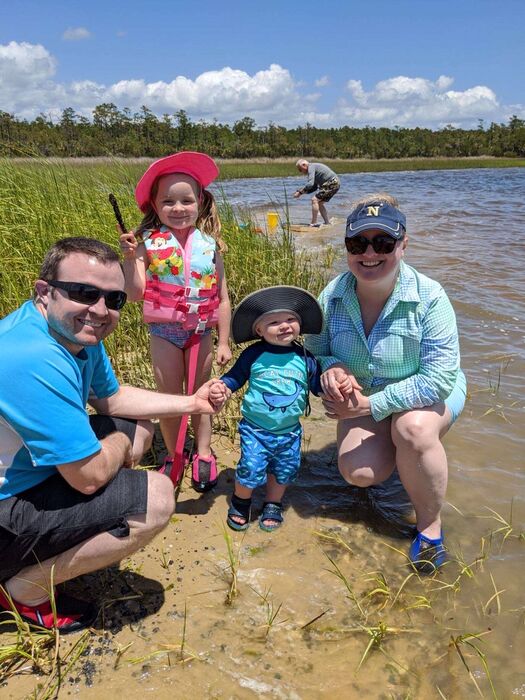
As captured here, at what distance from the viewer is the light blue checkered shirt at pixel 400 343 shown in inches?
103

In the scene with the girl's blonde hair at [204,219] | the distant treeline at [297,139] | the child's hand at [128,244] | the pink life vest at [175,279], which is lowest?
the pink life vest at [175,279]

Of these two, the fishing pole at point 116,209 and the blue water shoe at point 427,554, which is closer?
the blue water shoe at point 427,554

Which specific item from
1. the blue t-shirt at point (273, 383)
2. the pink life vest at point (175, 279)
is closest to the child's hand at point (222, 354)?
the pink life vest at point (175, 279)

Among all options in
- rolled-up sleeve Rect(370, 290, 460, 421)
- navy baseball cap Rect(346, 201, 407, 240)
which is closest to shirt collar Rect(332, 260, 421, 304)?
rolled-up sleeve Rect(370, 290, 460, 421)

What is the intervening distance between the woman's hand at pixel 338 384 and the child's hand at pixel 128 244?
125cm

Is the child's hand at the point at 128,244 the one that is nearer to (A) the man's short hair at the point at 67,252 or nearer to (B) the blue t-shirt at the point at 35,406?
(A) the man's short hair at the point at 67,252

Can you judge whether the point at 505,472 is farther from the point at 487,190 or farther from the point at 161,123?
the point at 161,123

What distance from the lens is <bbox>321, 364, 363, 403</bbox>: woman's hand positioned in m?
2.66

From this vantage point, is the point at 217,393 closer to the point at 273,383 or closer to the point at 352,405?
the point at 273,383

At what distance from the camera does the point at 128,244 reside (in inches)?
111

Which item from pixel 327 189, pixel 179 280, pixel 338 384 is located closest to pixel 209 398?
pixel 338 384

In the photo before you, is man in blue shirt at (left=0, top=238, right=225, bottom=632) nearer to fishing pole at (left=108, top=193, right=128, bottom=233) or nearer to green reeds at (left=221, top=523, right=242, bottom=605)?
green reeds at (left=221, top=523, right=242, bottom=605)

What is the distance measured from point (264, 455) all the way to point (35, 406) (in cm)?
132

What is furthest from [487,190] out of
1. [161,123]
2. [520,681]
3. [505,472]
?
[161,123]
